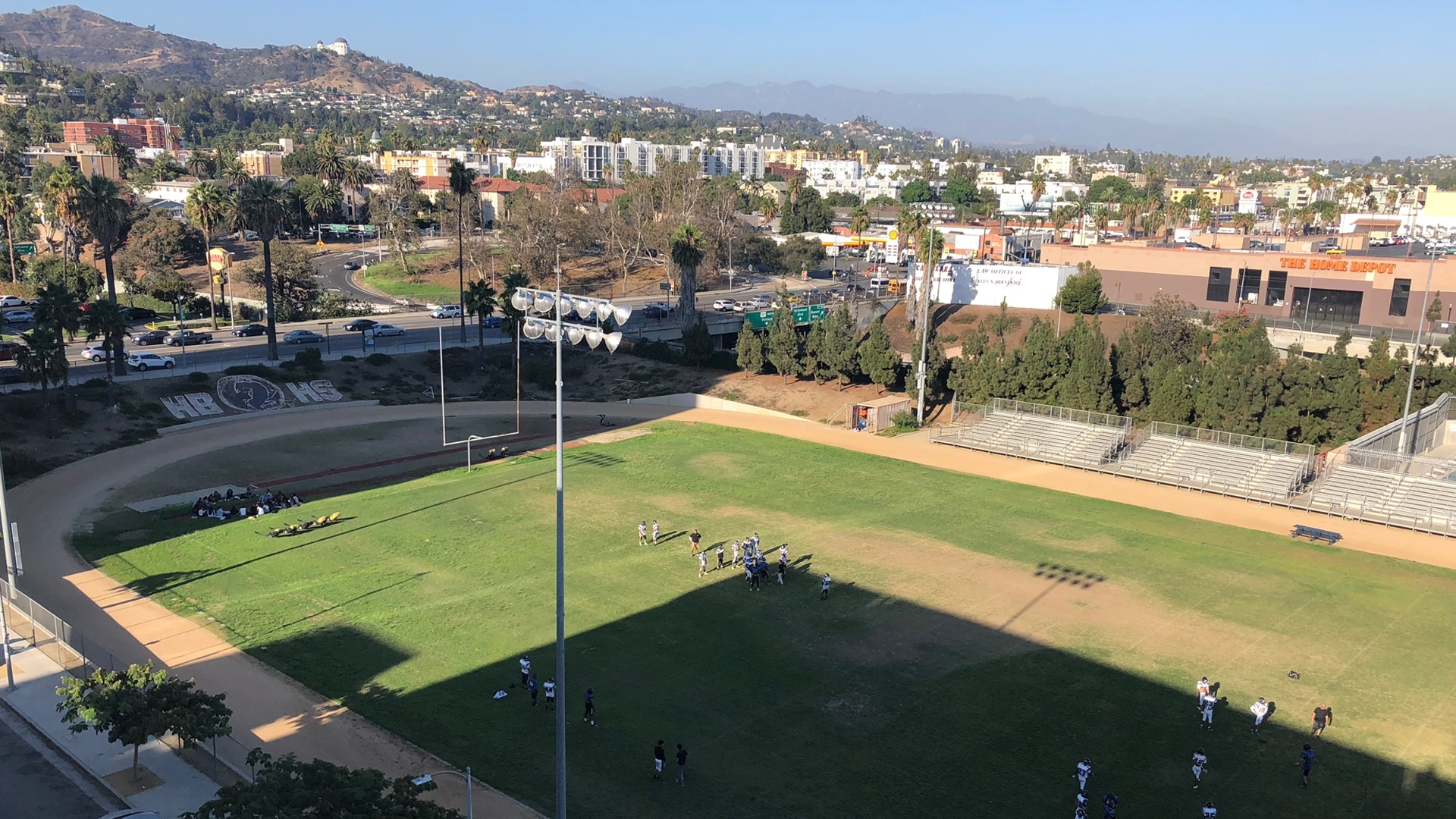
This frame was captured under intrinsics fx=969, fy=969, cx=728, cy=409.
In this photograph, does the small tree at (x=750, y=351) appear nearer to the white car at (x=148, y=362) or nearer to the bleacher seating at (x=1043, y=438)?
the bleacher seating at (x=1043, y=438)

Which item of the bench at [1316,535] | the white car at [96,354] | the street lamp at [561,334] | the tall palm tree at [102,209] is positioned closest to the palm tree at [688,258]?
the tall palm tree at [102,209]

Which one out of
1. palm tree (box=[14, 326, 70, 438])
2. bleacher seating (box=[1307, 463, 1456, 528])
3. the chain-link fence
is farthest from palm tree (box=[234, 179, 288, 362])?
bleacher seating (box=[1307, 463, 1456, 528])

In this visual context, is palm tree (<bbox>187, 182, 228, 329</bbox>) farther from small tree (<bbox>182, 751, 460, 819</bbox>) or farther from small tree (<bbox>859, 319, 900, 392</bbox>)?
small tree (<bbox>182, 751, 460, 819</bbox>)

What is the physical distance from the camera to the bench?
143 feet

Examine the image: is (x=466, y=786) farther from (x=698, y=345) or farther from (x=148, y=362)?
(x=148, y=362)

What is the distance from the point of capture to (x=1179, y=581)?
126 feet

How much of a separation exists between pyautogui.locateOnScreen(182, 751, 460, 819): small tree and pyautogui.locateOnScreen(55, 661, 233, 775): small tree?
4.77 meters

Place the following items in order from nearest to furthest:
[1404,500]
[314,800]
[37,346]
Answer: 1. [314,800]
2. [1404,500]
3. [37,346]

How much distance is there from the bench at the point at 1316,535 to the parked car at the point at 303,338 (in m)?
70.9

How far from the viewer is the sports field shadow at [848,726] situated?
23.7 metres

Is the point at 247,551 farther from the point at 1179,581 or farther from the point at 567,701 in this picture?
the point at 1179,581

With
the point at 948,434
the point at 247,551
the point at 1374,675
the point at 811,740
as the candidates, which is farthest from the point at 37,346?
the point at 1374,675

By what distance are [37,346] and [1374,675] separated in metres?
61.7

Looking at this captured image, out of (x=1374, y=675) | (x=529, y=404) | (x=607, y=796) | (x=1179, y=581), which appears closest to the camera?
(x=607, y=796)
